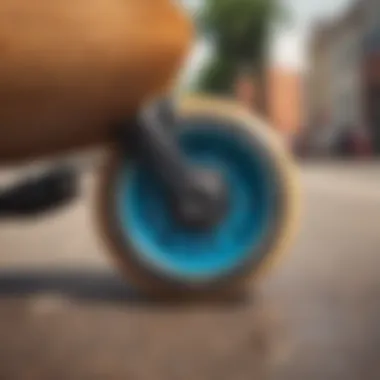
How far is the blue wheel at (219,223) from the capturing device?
2047mm

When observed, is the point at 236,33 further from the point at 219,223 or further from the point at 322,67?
the point at 219,223

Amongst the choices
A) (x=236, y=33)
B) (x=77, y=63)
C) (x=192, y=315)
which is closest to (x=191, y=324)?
(x=192, y=315)

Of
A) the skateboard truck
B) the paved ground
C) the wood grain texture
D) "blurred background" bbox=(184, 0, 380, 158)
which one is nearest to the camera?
the paved ground

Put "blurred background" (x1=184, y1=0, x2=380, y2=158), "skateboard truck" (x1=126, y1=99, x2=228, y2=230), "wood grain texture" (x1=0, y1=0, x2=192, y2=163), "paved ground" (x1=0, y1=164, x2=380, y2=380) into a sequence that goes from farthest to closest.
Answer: "blurred background" (x1=184, y1=0, x2=380, y2=158) → "skateboard truck" (x1=126, y1=99, x2=228, y2=230) → "wood grain texture" (x1=0, y1=0, x2=192, y2=163) → "paved ground" (x1=0, y1=164, x2=380, y2=380)

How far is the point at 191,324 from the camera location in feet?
5.88

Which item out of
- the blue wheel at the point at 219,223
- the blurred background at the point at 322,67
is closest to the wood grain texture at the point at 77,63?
the blue wheel at the point at 219,223

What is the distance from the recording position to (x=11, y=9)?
149 cm

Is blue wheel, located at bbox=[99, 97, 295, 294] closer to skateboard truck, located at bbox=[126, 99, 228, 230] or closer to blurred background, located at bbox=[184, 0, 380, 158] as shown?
skateboard truck, located at bbox=[126, 99, 228, 230]

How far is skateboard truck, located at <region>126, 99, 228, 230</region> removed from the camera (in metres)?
2.02

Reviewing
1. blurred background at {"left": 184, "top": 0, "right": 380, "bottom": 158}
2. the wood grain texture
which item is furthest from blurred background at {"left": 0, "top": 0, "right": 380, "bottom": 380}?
blurred background at {"left": 184, "top": 0, "right": 380, "bottom": 158}

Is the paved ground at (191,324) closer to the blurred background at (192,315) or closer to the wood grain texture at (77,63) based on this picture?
the blurred background at (192,315)

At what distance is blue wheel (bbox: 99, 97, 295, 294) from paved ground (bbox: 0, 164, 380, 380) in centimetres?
7

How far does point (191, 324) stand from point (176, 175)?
33cm

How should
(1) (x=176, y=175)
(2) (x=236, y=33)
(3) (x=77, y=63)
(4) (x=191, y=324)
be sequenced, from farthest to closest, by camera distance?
(2) (x=236, y=33), (1) (x=176, y=175), (4) (x=191, y=324), (3) (x=77, y=63)
